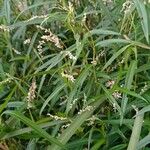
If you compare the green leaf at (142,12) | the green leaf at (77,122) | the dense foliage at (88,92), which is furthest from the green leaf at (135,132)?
the green leaf at (142,12)

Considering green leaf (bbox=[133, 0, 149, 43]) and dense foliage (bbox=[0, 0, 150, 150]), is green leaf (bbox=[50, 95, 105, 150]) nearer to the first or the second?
dense foliage (bbox=[0, 0, 150, 150])

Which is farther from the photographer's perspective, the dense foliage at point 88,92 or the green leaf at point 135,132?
the dense foliage at point 88,92

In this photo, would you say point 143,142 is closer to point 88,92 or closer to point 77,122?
point 77,122

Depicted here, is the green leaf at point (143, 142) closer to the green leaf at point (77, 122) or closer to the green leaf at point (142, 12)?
the green leaf at point (77, 122)

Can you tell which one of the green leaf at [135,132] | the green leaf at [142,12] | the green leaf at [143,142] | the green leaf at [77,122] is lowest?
the green leaf at [143,142]

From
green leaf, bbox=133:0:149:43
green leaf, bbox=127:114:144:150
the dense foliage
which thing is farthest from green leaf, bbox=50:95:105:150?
green leaf, bbox=133:0:149:43

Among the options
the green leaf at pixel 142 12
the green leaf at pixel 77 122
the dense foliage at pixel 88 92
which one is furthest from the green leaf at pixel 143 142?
the green leaf at pixel 142 12

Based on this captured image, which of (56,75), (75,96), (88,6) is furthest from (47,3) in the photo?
(75,96)

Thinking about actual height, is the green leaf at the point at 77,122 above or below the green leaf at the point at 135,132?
above

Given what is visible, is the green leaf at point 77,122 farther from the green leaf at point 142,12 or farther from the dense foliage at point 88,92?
the green leaf at point 142,12
